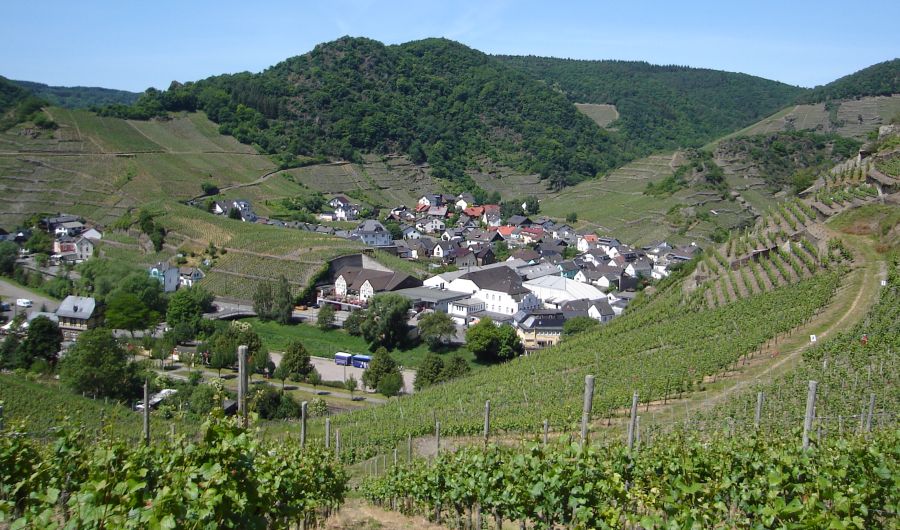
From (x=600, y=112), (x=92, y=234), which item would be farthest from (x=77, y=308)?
(x=600, y=112)

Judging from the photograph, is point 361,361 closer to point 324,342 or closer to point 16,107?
point 324,342

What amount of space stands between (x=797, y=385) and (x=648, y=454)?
8.23m

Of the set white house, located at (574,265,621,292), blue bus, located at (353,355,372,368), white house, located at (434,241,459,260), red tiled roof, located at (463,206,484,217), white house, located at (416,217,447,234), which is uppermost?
red tiled roof, located at (463,206,484,217)

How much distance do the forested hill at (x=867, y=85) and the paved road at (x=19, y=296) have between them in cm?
10944

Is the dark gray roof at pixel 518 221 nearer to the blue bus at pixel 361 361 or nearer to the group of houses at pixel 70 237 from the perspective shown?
the group of houses at pixel 70 237

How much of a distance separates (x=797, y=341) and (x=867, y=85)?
351ft

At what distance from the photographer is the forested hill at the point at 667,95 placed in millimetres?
139625

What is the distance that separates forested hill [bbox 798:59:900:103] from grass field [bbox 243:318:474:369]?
96.8 m

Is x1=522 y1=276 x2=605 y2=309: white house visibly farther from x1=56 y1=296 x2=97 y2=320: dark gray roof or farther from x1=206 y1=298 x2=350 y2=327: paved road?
x1=56 y1=296 x2=97 y2=320: dark gray roof

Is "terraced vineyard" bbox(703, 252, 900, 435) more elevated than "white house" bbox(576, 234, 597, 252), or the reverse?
"white house" bbox(576, 234, 597, 252)

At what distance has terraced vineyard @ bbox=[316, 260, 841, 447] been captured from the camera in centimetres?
1833

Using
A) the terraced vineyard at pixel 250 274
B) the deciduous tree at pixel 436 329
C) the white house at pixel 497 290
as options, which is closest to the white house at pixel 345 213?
the terraced vineyard at pixel 250 274

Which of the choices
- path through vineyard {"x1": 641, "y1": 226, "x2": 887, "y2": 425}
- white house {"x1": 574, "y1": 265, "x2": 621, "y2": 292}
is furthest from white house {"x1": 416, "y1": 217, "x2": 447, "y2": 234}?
path through vineyard {"x1": 641, "y1": 226, "x2": 887, "y2": 425}

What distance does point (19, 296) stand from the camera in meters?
43.8
